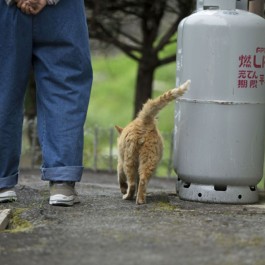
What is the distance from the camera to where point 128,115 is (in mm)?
13555

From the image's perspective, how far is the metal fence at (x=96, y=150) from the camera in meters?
9.07

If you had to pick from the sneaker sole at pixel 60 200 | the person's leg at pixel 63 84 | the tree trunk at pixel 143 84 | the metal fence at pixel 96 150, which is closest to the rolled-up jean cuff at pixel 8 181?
the person's leg at pixel 63 84

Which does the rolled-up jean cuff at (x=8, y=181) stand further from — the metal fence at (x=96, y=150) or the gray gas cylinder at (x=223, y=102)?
the metal fence at (x=96, y=150)

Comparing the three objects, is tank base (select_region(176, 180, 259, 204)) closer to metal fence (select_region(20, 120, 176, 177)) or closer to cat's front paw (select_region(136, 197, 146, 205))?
cat's front paw (select_region(136, 197, 146, 205))

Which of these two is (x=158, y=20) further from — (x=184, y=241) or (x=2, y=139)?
(x=184, y=241)

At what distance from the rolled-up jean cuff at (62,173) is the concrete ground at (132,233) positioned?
0.17m

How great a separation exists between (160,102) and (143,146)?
0.94 ft

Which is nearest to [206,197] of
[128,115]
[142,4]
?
[142,4]

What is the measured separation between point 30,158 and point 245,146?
16.5 ft

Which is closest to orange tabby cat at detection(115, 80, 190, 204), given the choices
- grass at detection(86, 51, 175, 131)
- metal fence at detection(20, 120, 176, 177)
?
metal fence at detection(20, 120, 176, 177)

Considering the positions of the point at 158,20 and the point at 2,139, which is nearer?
the point at 2,139

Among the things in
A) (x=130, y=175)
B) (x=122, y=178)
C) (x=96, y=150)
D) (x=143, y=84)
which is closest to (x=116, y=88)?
(x=143, y=84)

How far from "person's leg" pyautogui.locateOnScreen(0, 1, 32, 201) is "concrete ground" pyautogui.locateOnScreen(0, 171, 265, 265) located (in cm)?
24

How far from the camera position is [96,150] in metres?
9.11
